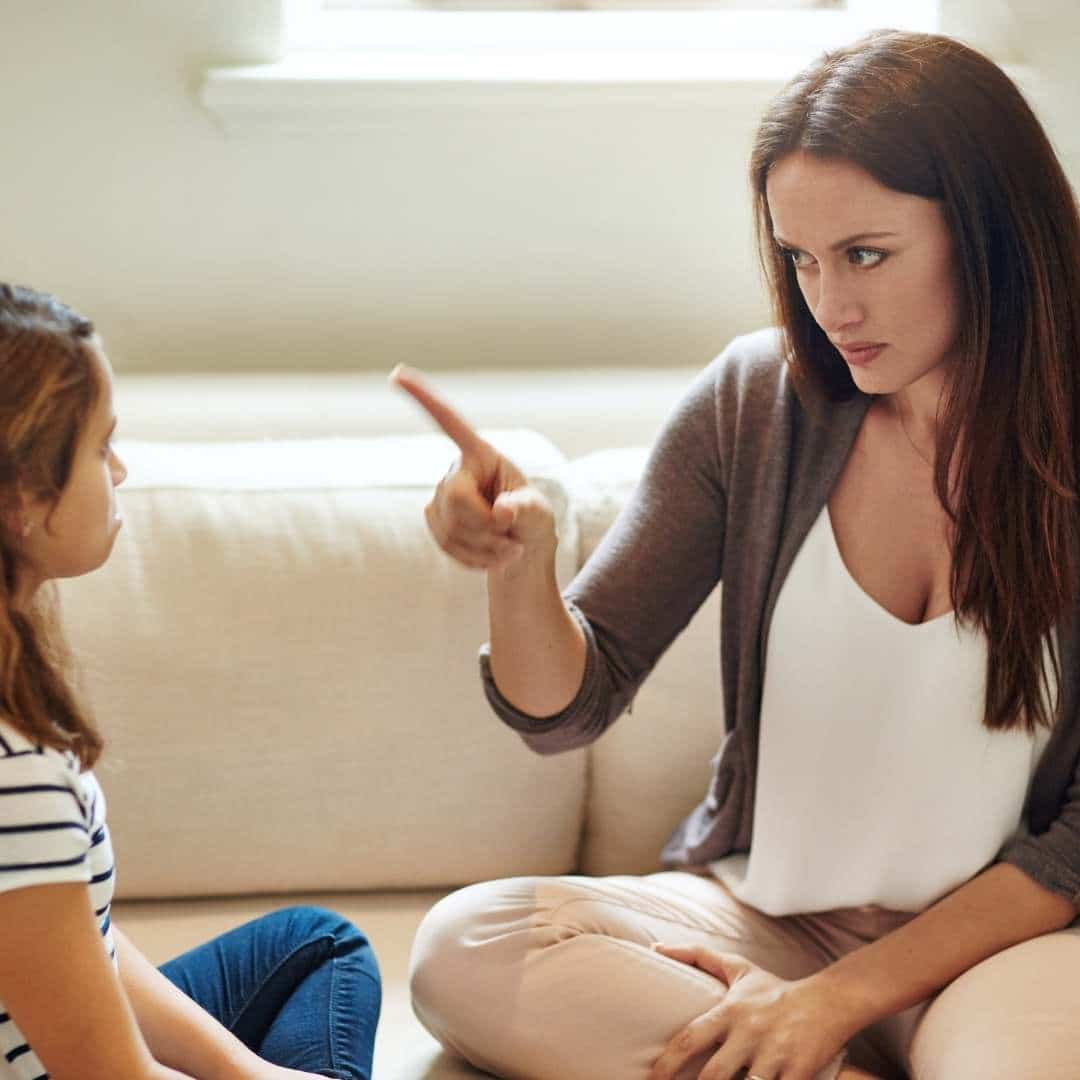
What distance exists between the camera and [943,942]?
1.29 meters

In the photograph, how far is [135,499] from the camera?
1582 mm

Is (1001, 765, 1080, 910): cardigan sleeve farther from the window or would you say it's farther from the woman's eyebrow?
the window

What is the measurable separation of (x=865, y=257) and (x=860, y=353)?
0.08 metres

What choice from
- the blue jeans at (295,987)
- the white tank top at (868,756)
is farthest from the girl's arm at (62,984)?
the white tank top at (868,756)

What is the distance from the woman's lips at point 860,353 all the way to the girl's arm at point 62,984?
69cm

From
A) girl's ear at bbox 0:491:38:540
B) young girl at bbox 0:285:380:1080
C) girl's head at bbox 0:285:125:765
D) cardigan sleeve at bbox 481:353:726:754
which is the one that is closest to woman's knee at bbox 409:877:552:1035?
cardigan sleeve at bbox 481:353:726:754

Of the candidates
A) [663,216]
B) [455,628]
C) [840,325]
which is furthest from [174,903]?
[663,216]

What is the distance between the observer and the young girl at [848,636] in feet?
3.95

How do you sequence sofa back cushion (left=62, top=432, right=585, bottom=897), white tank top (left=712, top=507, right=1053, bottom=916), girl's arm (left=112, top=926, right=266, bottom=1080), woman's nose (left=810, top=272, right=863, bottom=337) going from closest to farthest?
girl's arm (left=112, top=926, right=266, bottom=1080) → woman's nose (left=810, top=272, right=863, bottom=337) → white tank top (left=712, top=507, right=1053, bottom=916) → sofa back cushion (left=62, top=432, right=585, bottom=897)

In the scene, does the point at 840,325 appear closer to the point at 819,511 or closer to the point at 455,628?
the point at 819,511

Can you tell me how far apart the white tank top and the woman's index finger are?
34 cm

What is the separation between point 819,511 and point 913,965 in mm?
377

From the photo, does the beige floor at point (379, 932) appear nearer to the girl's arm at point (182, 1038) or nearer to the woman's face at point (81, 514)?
the girl's arm at point (182, 1038)

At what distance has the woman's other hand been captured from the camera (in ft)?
4.05
